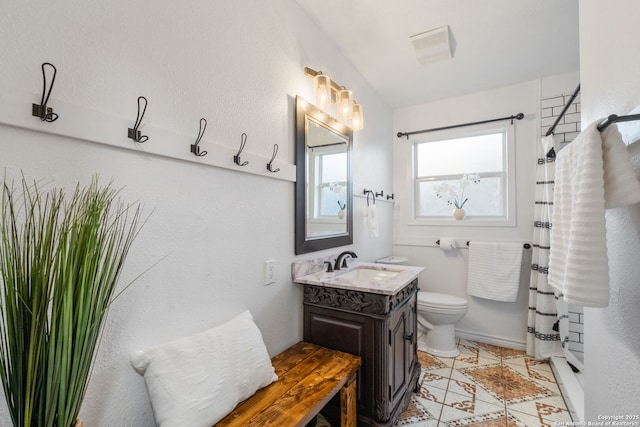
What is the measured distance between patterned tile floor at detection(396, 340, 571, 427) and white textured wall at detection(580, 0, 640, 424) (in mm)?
752

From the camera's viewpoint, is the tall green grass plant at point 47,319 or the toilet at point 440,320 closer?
the tall green grass plant at point 47,319

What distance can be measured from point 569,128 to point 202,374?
127 inches

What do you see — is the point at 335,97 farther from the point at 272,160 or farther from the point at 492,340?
the point at 492,340

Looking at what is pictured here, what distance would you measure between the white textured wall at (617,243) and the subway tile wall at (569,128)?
139 cm

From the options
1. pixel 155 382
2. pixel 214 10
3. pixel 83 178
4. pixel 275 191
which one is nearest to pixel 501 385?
pixel 275 191

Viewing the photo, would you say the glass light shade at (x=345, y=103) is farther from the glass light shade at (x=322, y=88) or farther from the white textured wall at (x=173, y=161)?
the white textured wall at (x=173, y=161)

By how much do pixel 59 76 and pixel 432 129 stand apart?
304cm

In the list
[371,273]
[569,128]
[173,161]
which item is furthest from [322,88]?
[569,128]

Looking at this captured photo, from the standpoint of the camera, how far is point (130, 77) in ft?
3.08

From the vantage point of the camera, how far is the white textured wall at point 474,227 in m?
2.64

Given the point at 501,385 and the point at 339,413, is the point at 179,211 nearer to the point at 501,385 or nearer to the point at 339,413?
the point at 339,413

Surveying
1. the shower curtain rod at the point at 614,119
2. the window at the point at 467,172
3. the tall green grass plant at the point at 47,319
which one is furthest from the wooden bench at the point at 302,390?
the window at the point at 467,172

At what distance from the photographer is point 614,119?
698 millimetres

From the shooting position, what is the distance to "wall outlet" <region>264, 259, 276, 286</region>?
1.45 m
